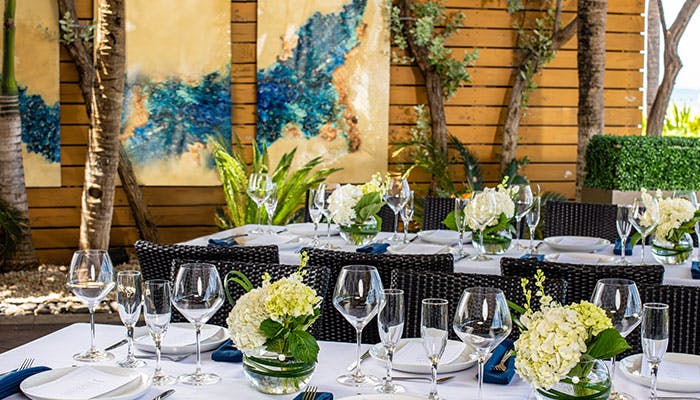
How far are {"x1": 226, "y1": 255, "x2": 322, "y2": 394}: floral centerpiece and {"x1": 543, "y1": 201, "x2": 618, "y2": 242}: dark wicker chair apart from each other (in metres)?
3.01

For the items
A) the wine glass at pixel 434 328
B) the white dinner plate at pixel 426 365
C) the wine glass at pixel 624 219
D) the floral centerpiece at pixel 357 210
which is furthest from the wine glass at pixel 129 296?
the wine glass at pixel 624 219

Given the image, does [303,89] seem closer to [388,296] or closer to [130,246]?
[130,246]

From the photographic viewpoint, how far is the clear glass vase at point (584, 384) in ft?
5.32

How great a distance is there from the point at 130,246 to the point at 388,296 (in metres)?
5.53

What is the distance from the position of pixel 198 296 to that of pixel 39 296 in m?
4.35

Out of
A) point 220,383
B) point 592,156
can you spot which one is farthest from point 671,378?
point 592,156

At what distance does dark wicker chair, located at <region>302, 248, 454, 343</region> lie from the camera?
9.32ft

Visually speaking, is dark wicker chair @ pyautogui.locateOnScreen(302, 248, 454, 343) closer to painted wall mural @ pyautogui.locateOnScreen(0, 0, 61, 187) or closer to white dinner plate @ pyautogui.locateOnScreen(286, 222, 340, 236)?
white dinner plate @ pyautogui.locateOnScreen(286, 222, 340, 236)

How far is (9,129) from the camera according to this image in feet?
20.2

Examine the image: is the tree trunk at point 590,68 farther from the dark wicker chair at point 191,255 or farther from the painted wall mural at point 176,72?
the dark wicker chair at point 191,255

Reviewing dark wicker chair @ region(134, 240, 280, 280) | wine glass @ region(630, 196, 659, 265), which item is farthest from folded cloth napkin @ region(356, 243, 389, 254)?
wine glass @ region(630, 196, 659, 265)

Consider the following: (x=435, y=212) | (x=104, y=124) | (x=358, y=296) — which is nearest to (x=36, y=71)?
(x=104, y=124)

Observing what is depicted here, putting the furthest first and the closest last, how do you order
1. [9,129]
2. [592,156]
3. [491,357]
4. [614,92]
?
[614,92] → [592,156] → [9,129] → [491,357]

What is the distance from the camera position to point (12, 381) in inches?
71.2
